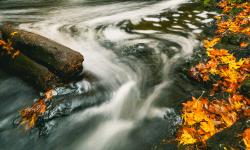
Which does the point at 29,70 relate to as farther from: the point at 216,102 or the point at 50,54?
the point at 216,102

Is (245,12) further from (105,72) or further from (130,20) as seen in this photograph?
(105,72)

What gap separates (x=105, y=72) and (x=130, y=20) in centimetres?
387

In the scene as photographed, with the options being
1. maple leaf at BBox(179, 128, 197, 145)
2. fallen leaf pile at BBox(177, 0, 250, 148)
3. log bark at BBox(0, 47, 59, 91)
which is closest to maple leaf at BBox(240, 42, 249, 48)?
fallen leaf pile at BBox(177, 0, 250, 148)

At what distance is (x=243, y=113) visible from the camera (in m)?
4.02

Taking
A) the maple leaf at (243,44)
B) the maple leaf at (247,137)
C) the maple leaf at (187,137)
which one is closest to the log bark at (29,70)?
the maple leaf at (187,137)

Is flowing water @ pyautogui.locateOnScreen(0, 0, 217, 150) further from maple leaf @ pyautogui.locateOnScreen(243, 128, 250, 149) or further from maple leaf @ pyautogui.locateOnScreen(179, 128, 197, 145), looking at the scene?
maple leaf @ pyautogui.locateOnScreen(243, 128, 250, 149)

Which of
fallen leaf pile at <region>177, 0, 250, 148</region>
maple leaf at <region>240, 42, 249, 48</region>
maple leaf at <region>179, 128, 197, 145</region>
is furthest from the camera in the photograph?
maple leaf at <region>240, 42, 249, 48</region>

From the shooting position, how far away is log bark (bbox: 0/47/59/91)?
16.9ft

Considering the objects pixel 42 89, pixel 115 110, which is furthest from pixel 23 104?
pixel 115 110

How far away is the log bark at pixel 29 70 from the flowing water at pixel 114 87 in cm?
17

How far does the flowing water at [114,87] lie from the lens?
4.40 metres

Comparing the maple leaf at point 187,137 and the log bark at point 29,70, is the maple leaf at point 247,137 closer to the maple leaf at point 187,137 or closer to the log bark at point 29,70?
the maple leaf at point 187,137

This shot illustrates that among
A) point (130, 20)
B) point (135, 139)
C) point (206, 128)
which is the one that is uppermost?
point (130, 20)

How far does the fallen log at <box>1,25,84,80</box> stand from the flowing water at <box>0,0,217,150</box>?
0.33 metres
